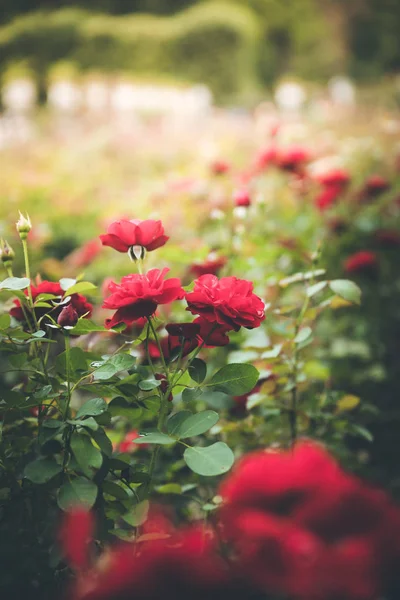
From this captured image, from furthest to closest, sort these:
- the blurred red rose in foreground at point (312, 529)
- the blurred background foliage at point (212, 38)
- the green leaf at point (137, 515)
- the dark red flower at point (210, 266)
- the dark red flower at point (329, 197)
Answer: the blurred background foliage at point (212, 38) < the dark red flower at point (329, 197) < the dark red flower at point (210, 266) < the green leaf at point (137, 515) < the blurred red rose in foreground at point (312, 529)

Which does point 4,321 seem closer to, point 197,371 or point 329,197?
point 197,371

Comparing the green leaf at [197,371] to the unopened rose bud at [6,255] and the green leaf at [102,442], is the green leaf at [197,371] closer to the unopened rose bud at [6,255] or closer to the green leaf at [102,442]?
the green leaf at [102,442]

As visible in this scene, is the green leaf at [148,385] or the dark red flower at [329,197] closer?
the green leaf at [148,385]

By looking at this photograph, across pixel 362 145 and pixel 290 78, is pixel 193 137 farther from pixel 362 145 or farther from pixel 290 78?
pixel 290 78

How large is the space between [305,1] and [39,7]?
319 inches

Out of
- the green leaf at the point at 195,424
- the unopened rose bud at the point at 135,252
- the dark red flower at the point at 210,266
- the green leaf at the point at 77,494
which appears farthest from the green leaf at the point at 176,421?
the dark red flower at the point at 210,266

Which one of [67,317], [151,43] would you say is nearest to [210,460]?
[67,317]

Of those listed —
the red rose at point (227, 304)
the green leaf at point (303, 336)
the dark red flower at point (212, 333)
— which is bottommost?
the green leaf at point (303, 336)

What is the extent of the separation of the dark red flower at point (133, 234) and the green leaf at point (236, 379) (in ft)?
0.66

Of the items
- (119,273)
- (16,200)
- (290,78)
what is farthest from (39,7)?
(290,78)

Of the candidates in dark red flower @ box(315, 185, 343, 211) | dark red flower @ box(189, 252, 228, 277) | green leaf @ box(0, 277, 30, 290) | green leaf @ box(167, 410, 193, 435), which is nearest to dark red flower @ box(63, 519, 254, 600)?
green leaf @ box(167, 410, 193, 435)

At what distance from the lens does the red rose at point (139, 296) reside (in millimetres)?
588

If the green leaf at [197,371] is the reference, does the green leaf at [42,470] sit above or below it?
below

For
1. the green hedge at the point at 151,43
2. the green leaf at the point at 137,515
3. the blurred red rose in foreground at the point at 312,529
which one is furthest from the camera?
the green hedge at the point at 151,43
